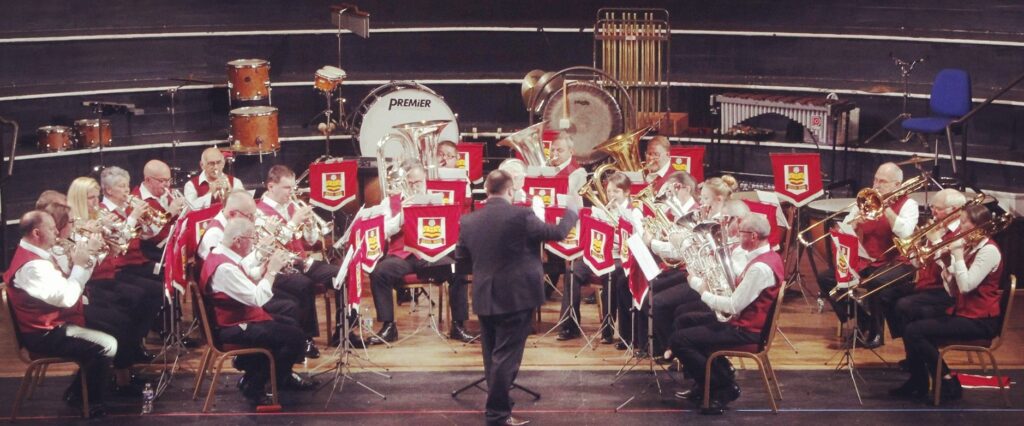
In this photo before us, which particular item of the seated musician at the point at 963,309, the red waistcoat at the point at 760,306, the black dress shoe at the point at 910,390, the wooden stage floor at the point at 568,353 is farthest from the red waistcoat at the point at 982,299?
the red waistcoat at the point at 760,306

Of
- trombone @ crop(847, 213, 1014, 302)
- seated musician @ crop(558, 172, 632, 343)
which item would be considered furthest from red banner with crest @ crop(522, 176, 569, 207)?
trombone @ crop(847, 213, 1014, 302)

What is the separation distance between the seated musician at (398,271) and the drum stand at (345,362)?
26 cm

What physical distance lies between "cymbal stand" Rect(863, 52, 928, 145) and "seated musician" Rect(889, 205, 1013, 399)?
4.28 m

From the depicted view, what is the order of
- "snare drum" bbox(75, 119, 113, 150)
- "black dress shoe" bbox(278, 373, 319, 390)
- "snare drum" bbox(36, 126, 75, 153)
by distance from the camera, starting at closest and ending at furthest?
"black dress shoe" bbox(278, 373, 319, 390) → "snare drum" bbox(36, 126, 75, 153) → "snare drum" bbox(75, 119, 113, 150)

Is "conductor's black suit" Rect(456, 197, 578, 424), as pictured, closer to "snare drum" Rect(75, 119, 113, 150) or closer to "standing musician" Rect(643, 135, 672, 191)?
"standing musician" Rect(643, 135, 672, 191)

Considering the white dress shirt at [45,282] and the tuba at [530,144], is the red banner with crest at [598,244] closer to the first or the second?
the tuba at [530,144]

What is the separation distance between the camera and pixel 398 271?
9359 millimetres

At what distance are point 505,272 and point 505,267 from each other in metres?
0.03

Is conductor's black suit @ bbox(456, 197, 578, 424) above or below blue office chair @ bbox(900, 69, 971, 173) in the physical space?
below

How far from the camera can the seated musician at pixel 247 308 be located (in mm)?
7691

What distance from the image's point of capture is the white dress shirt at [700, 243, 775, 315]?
24.5 feet

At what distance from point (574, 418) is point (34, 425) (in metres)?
3.35

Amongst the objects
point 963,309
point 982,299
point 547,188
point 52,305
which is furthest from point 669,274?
point 52,305

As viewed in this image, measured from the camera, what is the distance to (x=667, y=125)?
12781 millimetres
